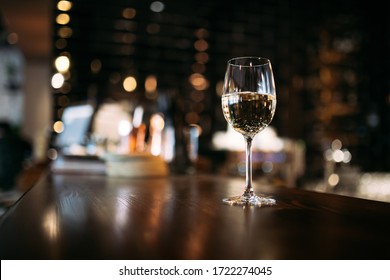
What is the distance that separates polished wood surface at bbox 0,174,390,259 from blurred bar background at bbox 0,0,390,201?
17.4 ft

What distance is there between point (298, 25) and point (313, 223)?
282 inches

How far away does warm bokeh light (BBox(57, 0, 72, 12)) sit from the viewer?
244 inches

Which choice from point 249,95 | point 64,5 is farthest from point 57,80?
point 249,95

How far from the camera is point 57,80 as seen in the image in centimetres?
637

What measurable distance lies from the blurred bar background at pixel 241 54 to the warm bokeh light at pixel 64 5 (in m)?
0.01

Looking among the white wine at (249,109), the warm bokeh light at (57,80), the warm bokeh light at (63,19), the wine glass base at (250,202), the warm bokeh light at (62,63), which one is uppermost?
the warm bokeh light at (63,19)

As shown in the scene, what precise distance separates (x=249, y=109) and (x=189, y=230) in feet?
1.12

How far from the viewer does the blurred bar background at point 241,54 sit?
21.0ft

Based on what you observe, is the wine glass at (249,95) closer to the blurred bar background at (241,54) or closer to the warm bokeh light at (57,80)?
the blurred bar background at (241,54)

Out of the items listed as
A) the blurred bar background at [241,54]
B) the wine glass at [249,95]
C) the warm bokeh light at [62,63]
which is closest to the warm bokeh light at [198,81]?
the blurred bar background at [241,54]

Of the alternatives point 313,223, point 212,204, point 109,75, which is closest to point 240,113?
point 212,204

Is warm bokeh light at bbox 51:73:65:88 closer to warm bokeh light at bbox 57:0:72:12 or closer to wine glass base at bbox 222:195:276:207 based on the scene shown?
warm bokeh light at bbox 57:0:72:12

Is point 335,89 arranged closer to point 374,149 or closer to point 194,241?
point 374,149

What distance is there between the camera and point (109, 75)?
21.5ft
